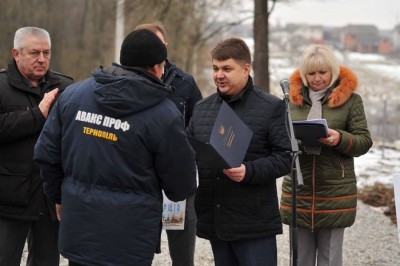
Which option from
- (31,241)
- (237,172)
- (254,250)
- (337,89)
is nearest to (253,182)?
(237,172)

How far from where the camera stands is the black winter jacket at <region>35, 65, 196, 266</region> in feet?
12.0

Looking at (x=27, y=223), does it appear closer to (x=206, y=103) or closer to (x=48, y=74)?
(x=48, y=74)

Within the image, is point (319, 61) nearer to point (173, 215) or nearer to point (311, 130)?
point (311, 130)

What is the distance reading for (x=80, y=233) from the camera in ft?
12.3

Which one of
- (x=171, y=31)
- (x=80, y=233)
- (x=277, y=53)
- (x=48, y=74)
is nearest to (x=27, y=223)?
(x=48, y=74)

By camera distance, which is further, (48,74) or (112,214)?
(48,74)

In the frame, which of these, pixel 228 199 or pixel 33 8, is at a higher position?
pixel 33 8

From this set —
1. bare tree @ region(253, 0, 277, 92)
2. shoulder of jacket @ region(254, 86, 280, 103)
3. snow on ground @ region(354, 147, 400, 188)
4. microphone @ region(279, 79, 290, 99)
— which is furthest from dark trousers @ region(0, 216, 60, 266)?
bare tree @ region(253, 0, 277, 92)

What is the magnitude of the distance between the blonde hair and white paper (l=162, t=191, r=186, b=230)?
1246 millimetres

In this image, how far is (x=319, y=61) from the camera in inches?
199

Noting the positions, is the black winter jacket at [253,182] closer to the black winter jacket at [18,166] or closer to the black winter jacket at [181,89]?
the black winter jacket at [181,89]

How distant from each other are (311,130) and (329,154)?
1.29ft

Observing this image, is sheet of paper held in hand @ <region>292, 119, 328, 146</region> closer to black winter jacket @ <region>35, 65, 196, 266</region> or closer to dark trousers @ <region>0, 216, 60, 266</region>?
black winter jacket @ <region>35, 65, 196, 266</region>

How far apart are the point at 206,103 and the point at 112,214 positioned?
3.89 ft
